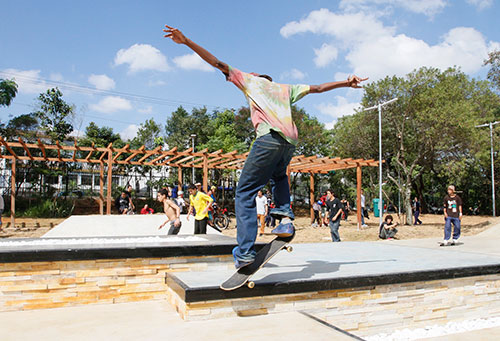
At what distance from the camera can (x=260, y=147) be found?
3133 mm

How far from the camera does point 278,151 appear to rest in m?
3.17

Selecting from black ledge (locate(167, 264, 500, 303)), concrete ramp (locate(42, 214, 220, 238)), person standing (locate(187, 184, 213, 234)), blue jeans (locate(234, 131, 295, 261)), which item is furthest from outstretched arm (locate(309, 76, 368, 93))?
concrete ramp (locate(42, 214, 220, 238))

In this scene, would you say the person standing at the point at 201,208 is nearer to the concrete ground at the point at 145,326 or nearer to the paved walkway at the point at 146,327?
the concrete ground at the point at 145,326

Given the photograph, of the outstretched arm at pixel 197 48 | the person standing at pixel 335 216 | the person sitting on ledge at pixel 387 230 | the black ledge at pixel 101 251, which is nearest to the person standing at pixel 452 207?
the person sitting on ledge at pixel 387 230

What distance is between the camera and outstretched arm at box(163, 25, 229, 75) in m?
3.09

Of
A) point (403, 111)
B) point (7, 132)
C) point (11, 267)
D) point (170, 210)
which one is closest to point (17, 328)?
point (11, 267)

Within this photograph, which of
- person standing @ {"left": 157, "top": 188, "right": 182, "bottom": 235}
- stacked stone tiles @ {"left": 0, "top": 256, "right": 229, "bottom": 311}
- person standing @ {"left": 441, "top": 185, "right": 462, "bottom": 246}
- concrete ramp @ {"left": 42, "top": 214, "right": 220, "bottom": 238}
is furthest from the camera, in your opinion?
concrete ramp @ {"left": 42, "top": 214, "right": 220, "bottom": 238}

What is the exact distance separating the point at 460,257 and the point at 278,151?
141 inches

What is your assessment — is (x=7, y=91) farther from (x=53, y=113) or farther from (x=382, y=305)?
(x=382, y=305)

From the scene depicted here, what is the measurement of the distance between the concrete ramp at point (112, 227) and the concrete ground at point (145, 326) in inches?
312

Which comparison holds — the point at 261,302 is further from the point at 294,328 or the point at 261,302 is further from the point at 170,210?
the point at 170,210

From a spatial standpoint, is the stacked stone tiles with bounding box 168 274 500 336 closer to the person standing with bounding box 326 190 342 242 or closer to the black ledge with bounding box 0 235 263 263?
the black ledge with bounding box 0 235 263 263

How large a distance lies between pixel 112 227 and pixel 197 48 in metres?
10.4

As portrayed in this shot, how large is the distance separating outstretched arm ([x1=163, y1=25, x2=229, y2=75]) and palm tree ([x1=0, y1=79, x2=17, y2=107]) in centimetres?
2588
